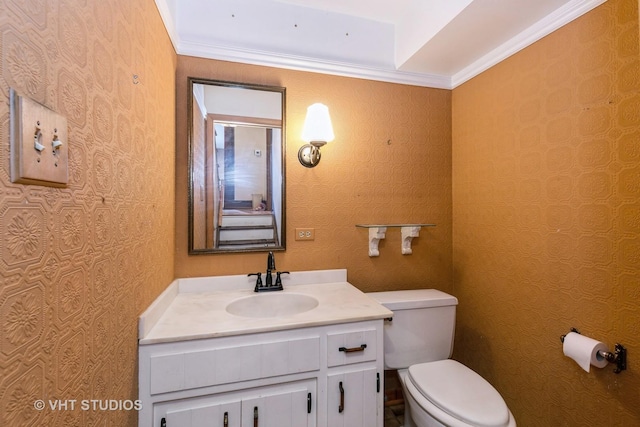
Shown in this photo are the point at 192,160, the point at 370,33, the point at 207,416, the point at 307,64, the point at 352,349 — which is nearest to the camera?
the point at 207,416

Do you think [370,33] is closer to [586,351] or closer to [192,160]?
[192,160]

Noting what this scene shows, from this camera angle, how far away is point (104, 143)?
0.73 metres

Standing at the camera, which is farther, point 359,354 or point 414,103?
point 414,103

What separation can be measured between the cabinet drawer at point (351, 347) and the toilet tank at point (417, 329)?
314 mm

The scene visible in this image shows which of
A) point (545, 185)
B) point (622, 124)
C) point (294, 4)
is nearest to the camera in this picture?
point (622, 124)

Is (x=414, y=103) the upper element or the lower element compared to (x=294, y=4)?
lower

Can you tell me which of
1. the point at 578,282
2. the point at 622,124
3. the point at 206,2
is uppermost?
the point at 206,2

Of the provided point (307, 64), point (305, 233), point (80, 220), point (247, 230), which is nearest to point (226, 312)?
point (247, 230)

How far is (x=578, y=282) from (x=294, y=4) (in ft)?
6.74

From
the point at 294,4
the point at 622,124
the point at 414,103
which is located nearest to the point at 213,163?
the point at 294,4

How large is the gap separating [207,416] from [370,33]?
2198mm

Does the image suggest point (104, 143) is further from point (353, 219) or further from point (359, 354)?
point (353, 219)

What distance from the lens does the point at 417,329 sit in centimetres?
159

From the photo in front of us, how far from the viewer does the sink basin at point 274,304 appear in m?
1.47
